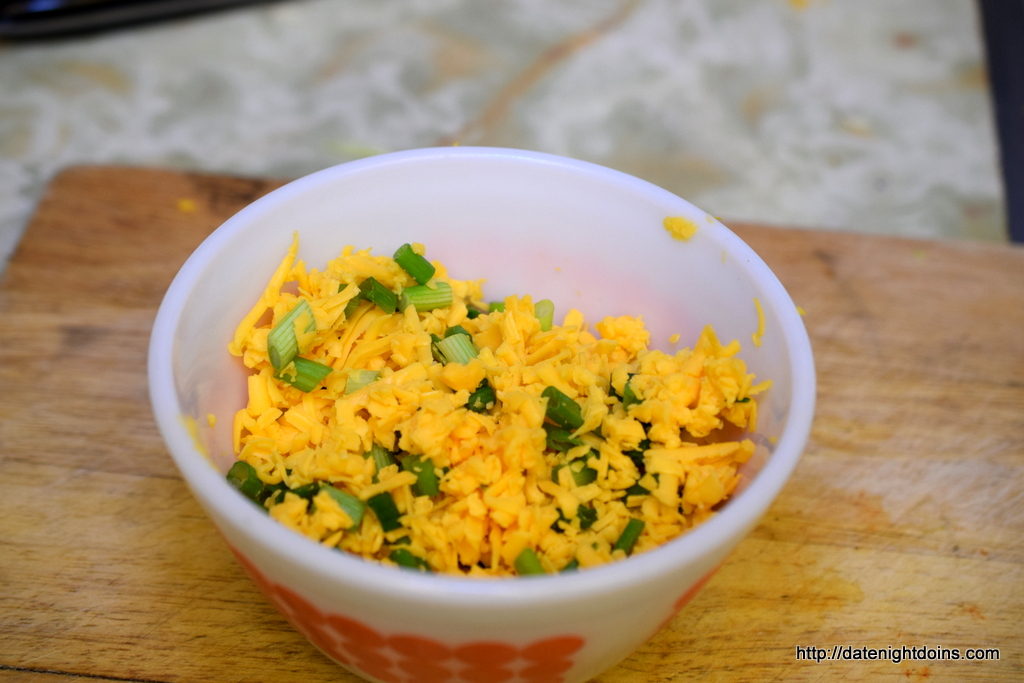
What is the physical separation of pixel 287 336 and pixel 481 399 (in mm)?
238

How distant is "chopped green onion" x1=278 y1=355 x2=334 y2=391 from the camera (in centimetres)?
108

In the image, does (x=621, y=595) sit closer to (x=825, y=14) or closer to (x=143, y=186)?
(x=143, y=186)

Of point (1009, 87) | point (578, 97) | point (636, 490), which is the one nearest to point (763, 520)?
point (636, 490)

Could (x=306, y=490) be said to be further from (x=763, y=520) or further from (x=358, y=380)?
(x=763, y=520)

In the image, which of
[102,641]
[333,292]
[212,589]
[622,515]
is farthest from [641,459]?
[102,641]

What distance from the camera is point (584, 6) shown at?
2.86 metres

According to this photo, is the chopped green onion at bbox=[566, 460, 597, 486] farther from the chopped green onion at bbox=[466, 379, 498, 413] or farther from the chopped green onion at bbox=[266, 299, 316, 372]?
the chopped green onion at bbox=[266, 299, 316, 372]

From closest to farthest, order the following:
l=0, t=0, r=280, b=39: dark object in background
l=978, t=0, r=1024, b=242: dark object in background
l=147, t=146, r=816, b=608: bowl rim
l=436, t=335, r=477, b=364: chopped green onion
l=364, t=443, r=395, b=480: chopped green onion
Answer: l=147, t=146, r=816, b=608: bowl rim → l=364, t=443, r=395, b=480: chopped green onion → l=436, t=335, r=477, b=364: chopped green onion → l=978, t=0, r=1024, b=242: dark object in background → l=0, t=0, r=280, b=39: dark object in background

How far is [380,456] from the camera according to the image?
3.42 feet

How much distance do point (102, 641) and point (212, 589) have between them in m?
0.13

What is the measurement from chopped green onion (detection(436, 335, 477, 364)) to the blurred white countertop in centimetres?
123

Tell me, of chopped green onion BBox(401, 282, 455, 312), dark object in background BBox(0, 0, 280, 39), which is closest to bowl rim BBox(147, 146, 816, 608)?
chopped green onion BBox(401, 282, 455, 312)

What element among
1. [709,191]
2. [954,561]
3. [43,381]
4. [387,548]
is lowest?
[709,191]

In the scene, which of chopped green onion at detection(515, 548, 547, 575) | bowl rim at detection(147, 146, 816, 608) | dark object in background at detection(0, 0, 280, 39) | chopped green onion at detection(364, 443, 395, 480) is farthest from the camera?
dark object in background at detection(0, 0, 280, 39)
